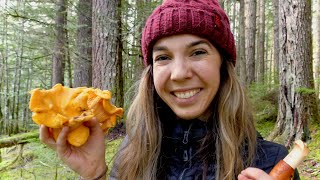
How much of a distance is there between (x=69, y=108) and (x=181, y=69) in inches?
27.0

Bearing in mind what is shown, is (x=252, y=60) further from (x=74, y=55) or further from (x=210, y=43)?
(x=210, y=43)

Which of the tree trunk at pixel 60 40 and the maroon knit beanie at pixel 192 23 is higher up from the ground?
the tree trunk at pixel 60 40

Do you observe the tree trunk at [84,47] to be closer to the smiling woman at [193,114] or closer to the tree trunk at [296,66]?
the tree trunk at [296,66]

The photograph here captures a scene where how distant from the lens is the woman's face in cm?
192

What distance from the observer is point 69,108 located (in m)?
1.89

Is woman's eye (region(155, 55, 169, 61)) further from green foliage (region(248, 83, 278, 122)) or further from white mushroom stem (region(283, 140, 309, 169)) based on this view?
green foliage (region(248, 83, 278, 122))

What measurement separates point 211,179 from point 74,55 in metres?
8.82

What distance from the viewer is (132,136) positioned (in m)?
2.43

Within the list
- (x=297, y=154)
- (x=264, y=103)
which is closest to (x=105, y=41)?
(x=264, y=103)

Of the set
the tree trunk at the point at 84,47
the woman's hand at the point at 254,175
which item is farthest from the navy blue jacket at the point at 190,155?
the tree trunk at the point at 84,47

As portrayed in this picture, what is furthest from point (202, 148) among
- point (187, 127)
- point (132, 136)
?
point (132, 136)

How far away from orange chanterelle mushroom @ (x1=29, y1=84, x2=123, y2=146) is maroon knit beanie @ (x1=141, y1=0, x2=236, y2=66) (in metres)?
0.51

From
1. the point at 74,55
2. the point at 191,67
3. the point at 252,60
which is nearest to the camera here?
the point at 191,67

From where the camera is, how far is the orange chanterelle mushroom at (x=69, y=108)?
6.10 ft
